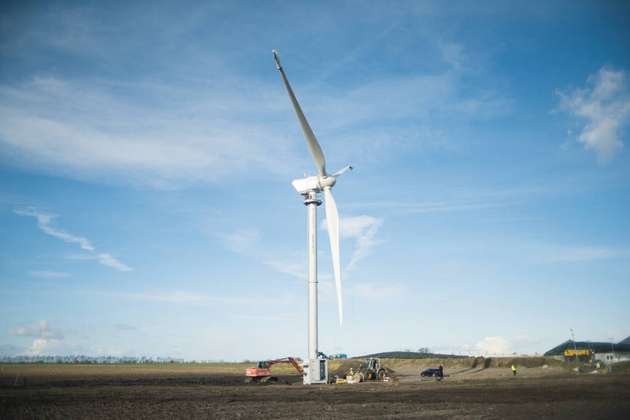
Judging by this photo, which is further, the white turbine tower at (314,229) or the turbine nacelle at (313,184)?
the turbine nacelle at (313,184)

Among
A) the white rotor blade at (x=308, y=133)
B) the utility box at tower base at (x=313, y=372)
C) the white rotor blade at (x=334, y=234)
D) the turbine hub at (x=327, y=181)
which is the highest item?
the white rotor blade at (x=308, y=133)

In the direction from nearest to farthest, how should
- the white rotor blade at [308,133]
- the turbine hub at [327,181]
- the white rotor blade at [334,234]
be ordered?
1. the white rotor blade at [308,133]
2. the white rotor blade at [334,234]
3. the turbine hub at [327,181]

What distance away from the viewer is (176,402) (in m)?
35.6

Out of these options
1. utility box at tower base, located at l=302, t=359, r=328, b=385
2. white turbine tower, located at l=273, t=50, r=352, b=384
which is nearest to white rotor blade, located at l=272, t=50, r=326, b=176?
white turbine tower, located at l=273, t=50, r=352, b=384

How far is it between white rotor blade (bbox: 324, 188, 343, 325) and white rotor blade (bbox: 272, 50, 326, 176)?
306cm

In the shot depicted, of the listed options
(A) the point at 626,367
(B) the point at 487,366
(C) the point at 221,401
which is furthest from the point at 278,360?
(B) the point at 487,366

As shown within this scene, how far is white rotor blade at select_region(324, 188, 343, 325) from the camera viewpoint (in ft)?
177

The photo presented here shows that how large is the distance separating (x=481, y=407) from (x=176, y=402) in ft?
65.2

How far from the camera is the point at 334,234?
189ft

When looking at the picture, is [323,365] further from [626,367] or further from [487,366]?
[487,366]

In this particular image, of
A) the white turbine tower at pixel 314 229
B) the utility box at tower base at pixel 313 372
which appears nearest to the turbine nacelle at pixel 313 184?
the white turbine tower at pixel 314 229

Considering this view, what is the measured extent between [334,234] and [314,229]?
443cm

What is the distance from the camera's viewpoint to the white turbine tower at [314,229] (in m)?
55.8

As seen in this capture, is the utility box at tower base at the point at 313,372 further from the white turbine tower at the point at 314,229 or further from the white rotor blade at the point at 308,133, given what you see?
the white rotor blade at the point at 308,133
